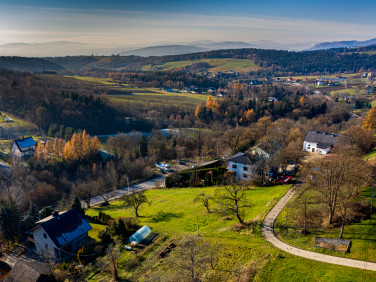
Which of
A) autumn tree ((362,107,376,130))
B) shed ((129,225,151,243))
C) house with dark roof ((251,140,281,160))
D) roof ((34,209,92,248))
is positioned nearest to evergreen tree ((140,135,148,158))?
house with dark roof ((251,140,281,160))

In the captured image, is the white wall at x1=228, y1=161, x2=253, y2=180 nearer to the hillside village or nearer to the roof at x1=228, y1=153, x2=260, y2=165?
the hillside village

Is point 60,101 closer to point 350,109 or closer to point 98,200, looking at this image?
point 98,200

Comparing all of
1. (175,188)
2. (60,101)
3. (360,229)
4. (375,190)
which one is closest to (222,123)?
(175,188)

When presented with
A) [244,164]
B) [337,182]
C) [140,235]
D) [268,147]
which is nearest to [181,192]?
[244,164]

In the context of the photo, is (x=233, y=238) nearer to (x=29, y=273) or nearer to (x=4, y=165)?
(x=29, y=273)

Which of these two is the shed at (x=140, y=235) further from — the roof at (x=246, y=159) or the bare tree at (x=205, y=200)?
the roof at (x=246, y=159)

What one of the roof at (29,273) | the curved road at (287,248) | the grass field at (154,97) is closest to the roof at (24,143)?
the grass field at (154,97)
